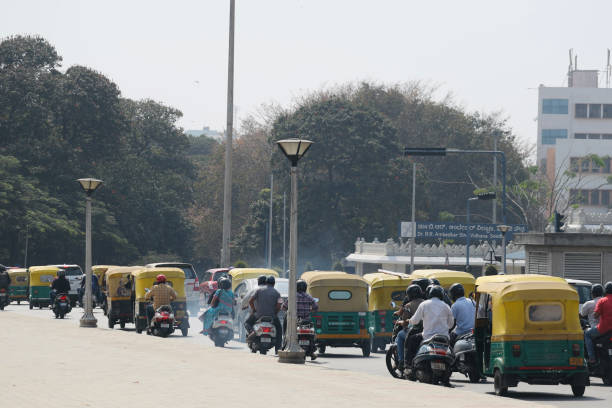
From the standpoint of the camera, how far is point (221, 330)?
26.7 m

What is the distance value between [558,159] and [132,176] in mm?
35349

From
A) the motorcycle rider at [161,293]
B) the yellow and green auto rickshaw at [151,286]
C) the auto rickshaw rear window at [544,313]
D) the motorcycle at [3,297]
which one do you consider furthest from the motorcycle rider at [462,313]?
the motorcycle at [3,297]

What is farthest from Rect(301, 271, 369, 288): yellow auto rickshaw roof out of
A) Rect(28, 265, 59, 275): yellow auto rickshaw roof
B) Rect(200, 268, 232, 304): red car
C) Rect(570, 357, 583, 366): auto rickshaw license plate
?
Rect(28, 265, 59, 275): yellow auto rickshaw roof

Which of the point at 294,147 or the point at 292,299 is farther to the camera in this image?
the point at 294,147

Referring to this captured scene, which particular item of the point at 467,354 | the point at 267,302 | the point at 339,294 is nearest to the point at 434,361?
the point at 467,354

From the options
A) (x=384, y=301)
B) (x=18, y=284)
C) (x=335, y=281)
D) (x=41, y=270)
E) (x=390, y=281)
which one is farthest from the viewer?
(x=18, y=284)

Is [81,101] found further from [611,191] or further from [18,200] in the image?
[611,191]

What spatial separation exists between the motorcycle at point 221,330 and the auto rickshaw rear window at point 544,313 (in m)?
11.0

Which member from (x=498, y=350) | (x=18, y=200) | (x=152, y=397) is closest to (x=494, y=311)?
(x=498, y=350)

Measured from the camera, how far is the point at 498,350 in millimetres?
17344

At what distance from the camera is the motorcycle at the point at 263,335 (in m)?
23.6

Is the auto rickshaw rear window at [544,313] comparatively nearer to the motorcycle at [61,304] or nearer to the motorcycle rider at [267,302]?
the motorcycle rider at [267,302]

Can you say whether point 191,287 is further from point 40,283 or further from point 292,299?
point 292,299

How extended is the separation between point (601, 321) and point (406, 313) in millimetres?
3657
